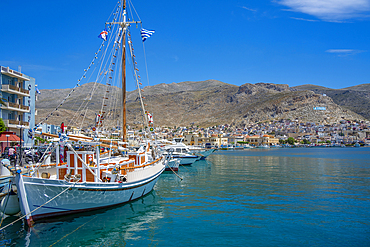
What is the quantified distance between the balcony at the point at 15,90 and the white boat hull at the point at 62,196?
31002 millimetres

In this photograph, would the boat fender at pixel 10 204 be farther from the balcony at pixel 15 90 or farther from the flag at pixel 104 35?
the balcony at pixel 15 90

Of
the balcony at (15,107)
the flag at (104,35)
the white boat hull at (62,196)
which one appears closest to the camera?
the white boat hull at (62,196)

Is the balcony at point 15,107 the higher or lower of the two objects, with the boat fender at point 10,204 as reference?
higher

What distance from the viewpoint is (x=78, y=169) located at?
655 inches

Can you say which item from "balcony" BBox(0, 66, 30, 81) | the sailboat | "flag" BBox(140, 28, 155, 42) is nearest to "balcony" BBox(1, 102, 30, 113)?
"balcony" BBox(0, 66, 30, 81)

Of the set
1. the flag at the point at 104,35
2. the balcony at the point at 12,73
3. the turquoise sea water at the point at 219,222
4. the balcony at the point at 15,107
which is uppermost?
the balcony at the point at 12,73

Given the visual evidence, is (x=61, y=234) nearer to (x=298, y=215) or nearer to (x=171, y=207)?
(x=171, y=207)

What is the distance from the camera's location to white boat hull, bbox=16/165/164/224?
13836mm

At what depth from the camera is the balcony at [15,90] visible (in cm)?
3969

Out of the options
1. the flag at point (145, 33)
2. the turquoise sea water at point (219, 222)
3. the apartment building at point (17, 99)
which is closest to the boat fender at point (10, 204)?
the turquoise sea water at point (219, 222)

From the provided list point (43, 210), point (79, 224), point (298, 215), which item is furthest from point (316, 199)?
point (43, 210)

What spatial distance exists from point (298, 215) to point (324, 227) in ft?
7.00

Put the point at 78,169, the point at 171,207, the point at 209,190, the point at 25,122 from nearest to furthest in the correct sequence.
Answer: the point at 78,169
the point at 171,207
the point at 209,190
the point at 25,122

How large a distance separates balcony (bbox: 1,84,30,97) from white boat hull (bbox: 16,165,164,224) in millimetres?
31002
